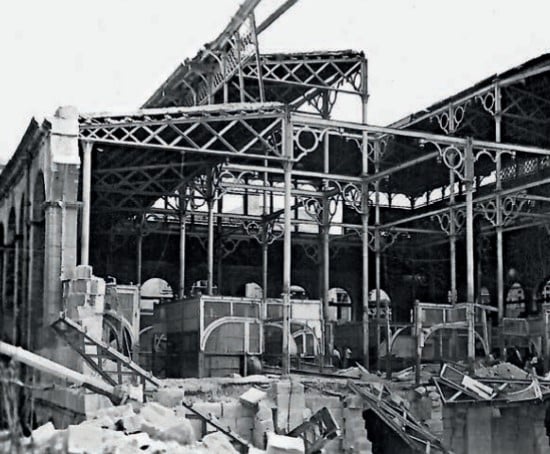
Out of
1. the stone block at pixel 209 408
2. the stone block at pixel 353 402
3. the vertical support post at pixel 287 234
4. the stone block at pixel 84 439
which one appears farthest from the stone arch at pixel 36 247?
the stone block at pixel 84 439

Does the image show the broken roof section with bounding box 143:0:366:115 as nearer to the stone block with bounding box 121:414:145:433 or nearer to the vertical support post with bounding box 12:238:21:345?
the vertical support post with bounding box 12:238:21:345

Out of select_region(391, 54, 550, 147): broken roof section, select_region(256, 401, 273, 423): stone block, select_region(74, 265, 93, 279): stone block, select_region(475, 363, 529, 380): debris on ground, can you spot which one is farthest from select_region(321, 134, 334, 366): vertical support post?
select_region(74, 265, 93, 279): stone block

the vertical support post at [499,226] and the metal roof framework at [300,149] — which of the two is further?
the vertical support post at [499,226]

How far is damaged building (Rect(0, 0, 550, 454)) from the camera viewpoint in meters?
17.5

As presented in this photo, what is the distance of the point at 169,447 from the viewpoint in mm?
12852

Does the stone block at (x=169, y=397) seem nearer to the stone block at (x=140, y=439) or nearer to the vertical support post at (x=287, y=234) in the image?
the stone block at (x=140, y=439)

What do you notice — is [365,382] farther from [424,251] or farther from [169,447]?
[424,251]

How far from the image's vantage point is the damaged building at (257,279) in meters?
17.5

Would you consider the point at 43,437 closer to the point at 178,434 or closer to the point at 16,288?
the point at 178,434

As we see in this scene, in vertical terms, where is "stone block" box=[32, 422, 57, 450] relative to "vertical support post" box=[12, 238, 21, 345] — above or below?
below

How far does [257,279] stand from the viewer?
138ft

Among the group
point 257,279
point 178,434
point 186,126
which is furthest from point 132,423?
point 257,279

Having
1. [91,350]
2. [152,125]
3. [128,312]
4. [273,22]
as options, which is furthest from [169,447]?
[273,22]

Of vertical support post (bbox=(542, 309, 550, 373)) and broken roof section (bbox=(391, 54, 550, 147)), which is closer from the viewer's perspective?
vertical support post (bbox=(542, 309, 550, 373))
